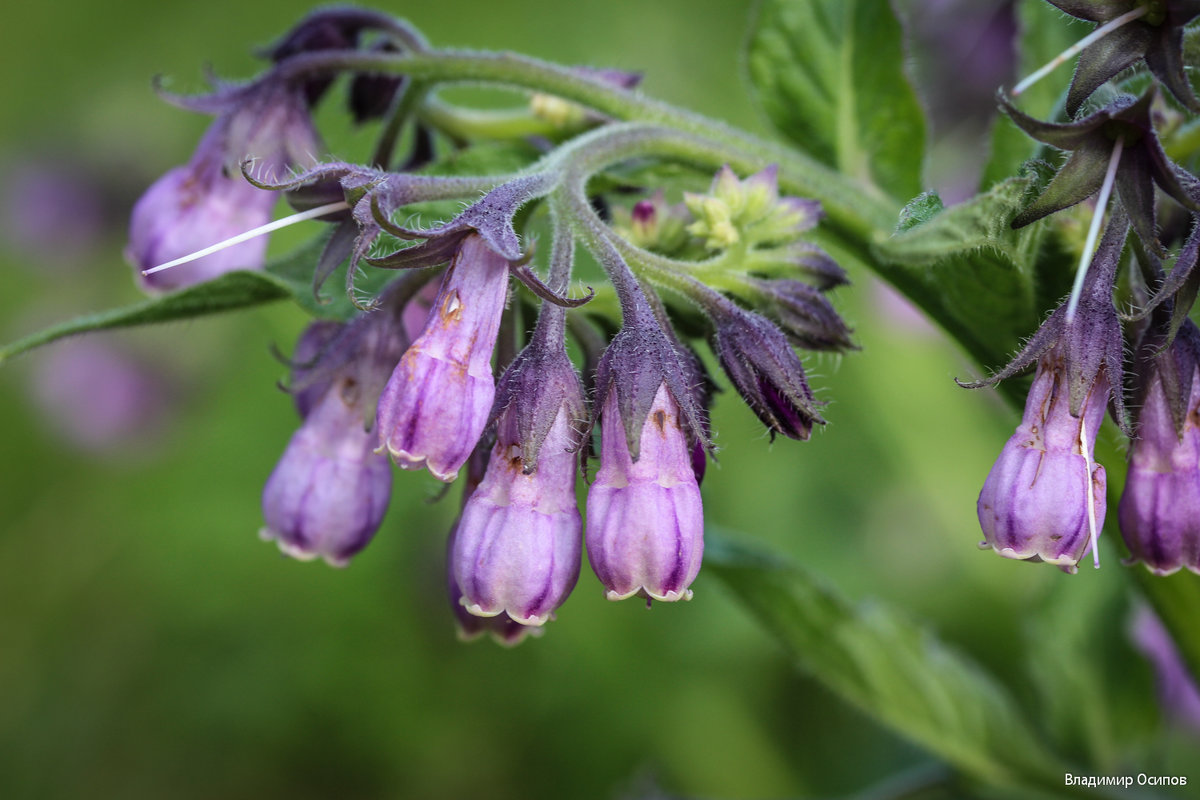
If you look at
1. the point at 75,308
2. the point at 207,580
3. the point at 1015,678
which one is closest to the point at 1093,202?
the point at 1015,678

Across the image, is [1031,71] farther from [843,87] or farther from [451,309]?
[451,309]

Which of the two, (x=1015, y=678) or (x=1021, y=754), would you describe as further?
(x=1015, y=678)

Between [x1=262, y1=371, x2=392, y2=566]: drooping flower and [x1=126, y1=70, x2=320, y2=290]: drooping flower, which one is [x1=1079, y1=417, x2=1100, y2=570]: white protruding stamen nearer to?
[x1=262, y1=371, x2=392, y2=566]: drooping flower

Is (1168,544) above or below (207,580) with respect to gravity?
below

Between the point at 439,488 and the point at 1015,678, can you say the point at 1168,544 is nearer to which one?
the point at 439,488

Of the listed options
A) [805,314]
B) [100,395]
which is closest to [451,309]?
[805,314]

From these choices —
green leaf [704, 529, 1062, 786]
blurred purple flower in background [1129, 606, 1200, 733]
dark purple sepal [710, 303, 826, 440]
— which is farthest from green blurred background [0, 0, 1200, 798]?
dark purple sepal [710, 303, 826, 440]

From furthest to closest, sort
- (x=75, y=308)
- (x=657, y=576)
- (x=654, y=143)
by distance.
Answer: (x=75, y=308) < (x=654, y=143) < (x=657, y=576)
